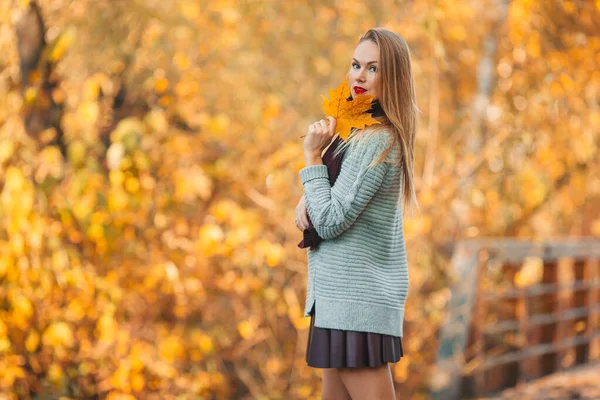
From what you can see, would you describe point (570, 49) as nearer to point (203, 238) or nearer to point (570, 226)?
point (203, 238)

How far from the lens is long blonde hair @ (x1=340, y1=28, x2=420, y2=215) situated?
86.0 inches

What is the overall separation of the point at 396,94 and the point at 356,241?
0.42 meters

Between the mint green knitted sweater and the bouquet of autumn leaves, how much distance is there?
0.04 meters

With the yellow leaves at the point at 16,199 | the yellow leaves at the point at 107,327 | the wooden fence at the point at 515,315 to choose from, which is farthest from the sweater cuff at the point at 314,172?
the wooden fence at the point at 515,315

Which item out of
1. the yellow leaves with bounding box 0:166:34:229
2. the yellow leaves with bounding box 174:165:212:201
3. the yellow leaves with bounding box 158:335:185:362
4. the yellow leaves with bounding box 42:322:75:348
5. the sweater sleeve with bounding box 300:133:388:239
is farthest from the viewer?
the yellow leaves with bounding box 174:165:212:201

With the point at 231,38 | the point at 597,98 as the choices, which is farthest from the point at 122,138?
the point at 597,98

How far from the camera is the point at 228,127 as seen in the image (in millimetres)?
4582

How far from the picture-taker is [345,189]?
2129 millimetres

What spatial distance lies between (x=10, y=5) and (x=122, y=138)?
0.78 m

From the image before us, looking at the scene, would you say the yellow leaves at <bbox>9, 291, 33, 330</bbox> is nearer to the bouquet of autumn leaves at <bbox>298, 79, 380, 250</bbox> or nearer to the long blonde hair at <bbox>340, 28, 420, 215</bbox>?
the bouquet of autumn leaves at <bbox>298, 79, 380, 250</bbox>

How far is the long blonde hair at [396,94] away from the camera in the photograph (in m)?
2.18

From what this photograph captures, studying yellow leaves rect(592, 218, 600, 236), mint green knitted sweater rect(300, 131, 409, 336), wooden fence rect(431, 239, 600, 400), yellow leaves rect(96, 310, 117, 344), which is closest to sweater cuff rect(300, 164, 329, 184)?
mint green knitted sweater rect(300, 131, 409, 336)

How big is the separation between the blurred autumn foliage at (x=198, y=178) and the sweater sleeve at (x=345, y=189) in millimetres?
1849

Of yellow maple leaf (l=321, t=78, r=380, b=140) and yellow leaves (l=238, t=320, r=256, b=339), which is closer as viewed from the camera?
yellow maple leaf (l=321, t=78, r=380, b=140)
